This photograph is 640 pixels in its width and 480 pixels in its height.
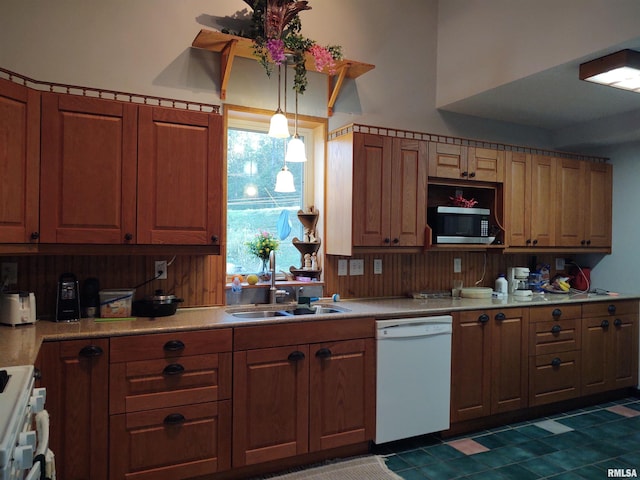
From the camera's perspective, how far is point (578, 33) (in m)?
2.83

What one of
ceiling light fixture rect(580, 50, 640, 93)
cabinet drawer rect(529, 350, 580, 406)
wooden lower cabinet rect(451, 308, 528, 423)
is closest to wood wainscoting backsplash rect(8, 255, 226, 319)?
wooden lower cabinet rect(451, 308, 528, 423)

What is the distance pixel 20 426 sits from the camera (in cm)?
130

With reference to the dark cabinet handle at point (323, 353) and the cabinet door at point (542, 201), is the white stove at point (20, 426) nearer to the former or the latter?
the dark cabinet handle at point (323, 353)

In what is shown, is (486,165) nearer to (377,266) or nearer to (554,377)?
(377,266)

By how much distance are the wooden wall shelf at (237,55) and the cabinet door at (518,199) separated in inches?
58.2

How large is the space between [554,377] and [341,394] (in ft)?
6.22

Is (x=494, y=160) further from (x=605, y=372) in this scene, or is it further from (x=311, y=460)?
(x=311, y=460)

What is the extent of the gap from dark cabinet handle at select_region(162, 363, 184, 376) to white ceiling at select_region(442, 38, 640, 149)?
279cm

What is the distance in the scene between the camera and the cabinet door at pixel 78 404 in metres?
2.19

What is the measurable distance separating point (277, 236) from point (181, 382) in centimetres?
140

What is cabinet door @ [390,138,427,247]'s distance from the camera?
3.39 m

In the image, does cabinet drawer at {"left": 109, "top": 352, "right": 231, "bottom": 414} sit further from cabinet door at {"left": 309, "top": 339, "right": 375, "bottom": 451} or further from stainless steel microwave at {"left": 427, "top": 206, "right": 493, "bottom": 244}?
stainless steel microwave at {"left": 427, "top": 206, "right": 493, "bottom": 244}

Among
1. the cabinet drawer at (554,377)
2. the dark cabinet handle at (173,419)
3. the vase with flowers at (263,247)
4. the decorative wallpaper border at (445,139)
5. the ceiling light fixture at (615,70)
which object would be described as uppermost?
the ceiling light fixture at (615,70)

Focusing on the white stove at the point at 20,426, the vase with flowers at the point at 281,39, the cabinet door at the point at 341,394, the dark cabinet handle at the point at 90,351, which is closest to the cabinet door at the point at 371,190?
the vase with flowers at the point at 281,39
